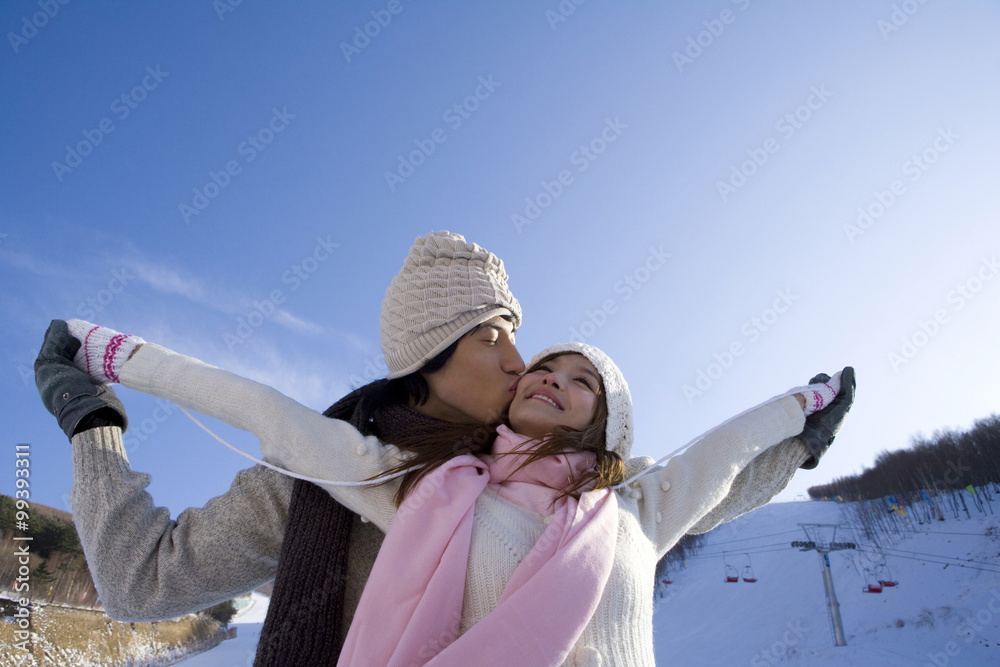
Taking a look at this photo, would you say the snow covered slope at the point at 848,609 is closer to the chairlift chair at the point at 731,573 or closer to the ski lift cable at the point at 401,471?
the chairlift chair at the point at 731,573

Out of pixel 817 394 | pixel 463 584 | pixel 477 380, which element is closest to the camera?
pixel 463 584

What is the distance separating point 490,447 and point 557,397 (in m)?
0.30

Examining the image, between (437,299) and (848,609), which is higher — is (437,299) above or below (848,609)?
above

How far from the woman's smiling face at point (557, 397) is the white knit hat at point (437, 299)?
41 cm

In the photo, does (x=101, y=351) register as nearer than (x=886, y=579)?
Yes

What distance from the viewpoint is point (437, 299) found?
230 centimetres

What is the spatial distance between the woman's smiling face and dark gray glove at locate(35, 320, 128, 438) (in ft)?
4.13

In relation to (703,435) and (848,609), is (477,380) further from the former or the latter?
(848,609)

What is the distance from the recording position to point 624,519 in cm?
163

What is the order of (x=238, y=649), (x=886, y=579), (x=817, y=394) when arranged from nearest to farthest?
1. (x=817, y=394)
2. (x=886, y=579)
3. (x=238, y=649)

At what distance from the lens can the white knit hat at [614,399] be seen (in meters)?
1.92

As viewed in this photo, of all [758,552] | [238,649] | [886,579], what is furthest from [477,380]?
[758,552]

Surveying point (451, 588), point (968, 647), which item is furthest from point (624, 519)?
point (968, 647)

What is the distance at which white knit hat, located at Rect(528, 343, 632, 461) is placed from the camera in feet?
6.31
